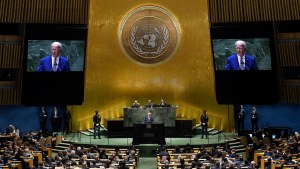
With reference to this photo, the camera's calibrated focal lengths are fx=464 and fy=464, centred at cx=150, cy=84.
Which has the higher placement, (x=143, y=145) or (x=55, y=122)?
(x=55, y=122)

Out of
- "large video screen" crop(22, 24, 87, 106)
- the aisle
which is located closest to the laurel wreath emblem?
"large video screen" crop(22, 24, 87, 106)

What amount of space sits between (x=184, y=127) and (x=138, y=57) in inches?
211

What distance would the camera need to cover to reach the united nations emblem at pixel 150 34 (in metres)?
27.1

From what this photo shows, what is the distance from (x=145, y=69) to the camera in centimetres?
2736

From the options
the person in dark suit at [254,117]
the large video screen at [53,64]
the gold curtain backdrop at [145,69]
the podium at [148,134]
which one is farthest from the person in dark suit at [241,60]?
the large video screen at [53,64]

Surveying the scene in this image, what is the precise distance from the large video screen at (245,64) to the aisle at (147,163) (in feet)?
16.0

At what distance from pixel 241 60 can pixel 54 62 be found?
9.58 m

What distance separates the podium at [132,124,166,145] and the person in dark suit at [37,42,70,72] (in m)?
5.09

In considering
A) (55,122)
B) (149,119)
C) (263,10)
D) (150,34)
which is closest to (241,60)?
(263,10)

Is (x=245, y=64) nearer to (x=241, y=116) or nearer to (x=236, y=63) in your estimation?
(x=236, y=63)

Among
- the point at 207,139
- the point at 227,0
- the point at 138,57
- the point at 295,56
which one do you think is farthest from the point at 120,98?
the point at 295,56

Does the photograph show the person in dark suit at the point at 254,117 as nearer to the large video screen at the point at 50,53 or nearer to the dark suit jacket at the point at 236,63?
the dark suit jacket at the point at 236,63

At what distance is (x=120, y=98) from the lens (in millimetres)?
27141

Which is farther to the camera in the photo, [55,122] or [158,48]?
[158,48]
